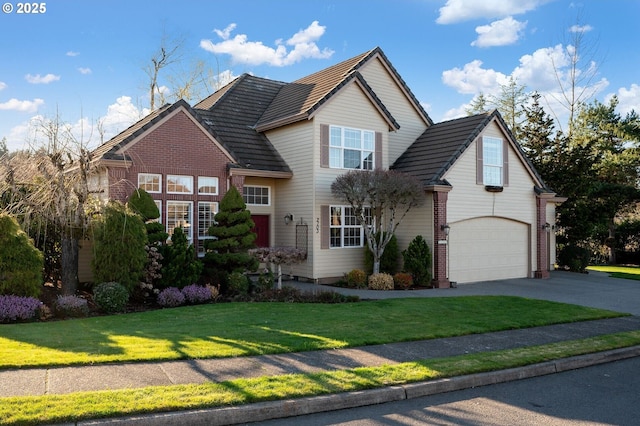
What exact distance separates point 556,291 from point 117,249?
46.2 ft

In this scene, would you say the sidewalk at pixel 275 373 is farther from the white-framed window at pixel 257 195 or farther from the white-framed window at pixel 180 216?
the white-framed window at pixel 257 195

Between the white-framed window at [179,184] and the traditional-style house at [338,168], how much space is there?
33 millimetres

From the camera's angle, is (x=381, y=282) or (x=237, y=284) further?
(x=381, y=282)

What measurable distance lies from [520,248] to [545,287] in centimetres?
313

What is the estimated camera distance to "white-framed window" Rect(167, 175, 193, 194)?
16.6m

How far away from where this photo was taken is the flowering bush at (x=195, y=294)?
45.4 ft

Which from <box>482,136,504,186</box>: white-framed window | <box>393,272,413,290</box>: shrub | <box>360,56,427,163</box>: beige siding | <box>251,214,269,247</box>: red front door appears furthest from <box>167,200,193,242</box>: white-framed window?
<box>482,136,504,186</box>: white-framed window

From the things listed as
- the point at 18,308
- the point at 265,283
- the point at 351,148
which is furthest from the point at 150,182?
the point at 351,148

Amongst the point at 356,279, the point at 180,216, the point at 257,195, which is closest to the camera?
the point at 180,216

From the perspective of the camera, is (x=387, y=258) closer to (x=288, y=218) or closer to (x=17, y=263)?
(x=288, y=218)

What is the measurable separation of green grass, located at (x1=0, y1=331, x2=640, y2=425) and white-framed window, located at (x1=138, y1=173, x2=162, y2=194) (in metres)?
10.6

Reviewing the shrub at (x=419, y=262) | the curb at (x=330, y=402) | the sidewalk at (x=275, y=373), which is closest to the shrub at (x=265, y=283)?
the shrub at (x=419, y=262)

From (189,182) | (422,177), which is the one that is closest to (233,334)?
(189,182)

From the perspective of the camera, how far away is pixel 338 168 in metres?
19.2
